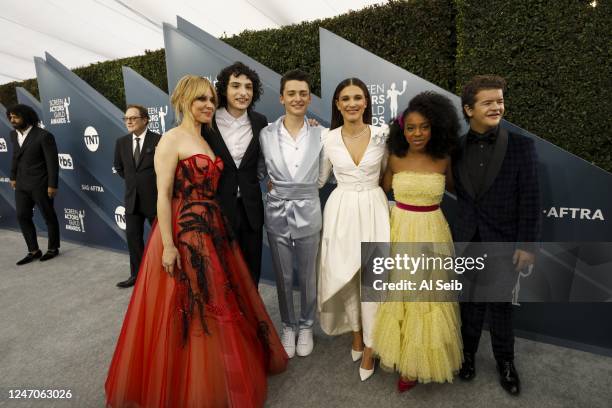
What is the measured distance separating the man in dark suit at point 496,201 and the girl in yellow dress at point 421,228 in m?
0.11

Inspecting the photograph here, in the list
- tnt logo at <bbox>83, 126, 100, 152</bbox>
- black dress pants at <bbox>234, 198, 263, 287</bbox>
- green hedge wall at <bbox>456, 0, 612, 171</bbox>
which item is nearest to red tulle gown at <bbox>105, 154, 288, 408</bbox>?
black dress pants at <bbox>234, 198, 263, 287</bbox>

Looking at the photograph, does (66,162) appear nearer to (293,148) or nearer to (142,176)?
(142,176)

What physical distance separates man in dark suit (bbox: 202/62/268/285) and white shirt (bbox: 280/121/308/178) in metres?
0.18

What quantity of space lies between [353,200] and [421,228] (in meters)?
0.42

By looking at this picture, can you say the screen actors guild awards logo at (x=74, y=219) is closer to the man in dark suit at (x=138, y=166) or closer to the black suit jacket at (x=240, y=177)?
the man in dark suit at (x=138, y=166)

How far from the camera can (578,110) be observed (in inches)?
99.6

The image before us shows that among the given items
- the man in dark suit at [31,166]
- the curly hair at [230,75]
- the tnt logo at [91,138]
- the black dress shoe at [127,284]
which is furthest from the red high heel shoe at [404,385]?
the man in dark suit at [31,166]

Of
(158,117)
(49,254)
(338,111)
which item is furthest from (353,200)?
(49,254)

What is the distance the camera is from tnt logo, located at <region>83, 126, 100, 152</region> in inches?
178

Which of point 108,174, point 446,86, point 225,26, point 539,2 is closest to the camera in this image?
point 539,2

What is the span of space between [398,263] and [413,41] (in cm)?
257

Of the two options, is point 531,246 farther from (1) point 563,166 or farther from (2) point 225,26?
(2) point 225,26

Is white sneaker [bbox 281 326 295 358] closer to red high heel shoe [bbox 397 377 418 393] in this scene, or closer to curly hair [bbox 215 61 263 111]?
red high heel shoe [bbox 397 377 418 393]

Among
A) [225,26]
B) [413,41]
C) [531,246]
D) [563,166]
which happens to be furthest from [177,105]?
[225,26]
